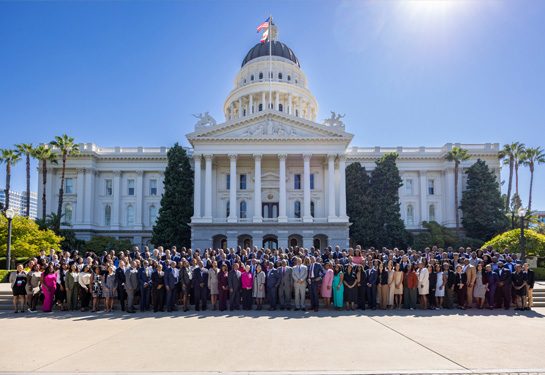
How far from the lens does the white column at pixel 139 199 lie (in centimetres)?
5122

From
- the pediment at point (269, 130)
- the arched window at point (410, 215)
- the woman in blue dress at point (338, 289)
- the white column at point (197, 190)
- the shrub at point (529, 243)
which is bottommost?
the woman in blue dress at point (338, 289)

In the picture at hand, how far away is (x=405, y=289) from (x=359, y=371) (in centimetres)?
903

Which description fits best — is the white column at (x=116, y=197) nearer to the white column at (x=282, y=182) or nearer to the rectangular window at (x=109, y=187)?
the rectangular window at (x=109, y=187)

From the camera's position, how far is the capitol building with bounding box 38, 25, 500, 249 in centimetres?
4178

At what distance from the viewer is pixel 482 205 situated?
46.3 meters

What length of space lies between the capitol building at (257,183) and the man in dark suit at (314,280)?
25.9 meters

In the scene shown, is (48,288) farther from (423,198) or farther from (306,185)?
(423,198)

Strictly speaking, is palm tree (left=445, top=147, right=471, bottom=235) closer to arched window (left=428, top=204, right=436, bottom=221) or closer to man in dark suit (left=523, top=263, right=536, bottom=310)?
arched window (left=428, top=204, right=436, bottom=221)

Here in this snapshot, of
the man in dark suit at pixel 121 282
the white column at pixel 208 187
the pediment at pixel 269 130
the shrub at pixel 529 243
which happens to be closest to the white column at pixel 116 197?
the pediment at pixel 269 130

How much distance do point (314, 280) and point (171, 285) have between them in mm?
5303

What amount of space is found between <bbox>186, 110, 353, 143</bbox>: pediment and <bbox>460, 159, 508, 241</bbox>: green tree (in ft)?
55.8

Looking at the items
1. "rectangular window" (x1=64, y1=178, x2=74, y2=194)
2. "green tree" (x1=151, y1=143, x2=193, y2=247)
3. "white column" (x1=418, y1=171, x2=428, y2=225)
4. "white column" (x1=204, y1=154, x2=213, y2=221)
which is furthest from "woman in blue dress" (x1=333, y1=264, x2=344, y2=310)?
"rectangular window" (x1=64, y1=178, x2=74, y2=194)

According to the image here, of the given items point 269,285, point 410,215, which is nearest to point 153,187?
point 410,215

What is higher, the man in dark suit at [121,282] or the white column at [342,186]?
the white column at [342,186]
